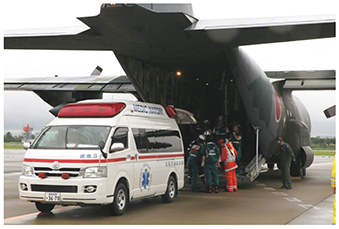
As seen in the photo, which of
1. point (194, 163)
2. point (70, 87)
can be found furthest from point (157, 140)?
point (70, 87)

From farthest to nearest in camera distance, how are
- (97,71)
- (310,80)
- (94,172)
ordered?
(97,71) → (310,80) → (94,172)

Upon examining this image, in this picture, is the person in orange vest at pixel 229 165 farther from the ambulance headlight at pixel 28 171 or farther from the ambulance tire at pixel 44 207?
the ambulance headlight at pixel 28 171

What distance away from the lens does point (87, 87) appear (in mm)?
19328

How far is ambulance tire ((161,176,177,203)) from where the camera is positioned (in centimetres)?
1156

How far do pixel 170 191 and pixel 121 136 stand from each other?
2832 mm

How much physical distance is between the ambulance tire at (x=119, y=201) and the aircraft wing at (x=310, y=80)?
10.7 metres

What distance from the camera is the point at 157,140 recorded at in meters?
11.4

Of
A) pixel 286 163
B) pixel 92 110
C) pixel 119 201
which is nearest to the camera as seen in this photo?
pixel 119 201

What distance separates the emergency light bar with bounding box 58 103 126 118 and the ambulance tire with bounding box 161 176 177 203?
2818 mm

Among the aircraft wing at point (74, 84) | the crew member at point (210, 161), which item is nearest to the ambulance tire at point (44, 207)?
the crew member at point (210, 161)

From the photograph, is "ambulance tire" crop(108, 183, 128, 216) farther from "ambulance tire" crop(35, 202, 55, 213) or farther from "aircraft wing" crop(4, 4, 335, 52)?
"aircraft wing" crop(4, 4, 335, 52)

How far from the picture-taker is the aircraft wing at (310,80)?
17188mm

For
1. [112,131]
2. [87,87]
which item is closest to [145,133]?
[112,131]

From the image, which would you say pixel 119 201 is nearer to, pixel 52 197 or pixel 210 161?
pixel 52 197
